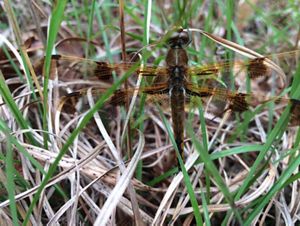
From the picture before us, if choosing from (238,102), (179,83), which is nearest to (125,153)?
(179,83)

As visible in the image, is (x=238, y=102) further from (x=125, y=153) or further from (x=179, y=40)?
(x=125, y=153)

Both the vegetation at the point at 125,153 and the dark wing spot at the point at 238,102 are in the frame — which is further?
the dark wing spot at the point at 238,102

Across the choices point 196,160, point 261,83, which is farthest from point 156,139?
point 261,83

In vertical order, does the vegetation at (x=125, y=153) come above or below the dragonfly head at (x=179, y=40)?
below

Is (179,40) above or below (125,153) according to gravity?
above

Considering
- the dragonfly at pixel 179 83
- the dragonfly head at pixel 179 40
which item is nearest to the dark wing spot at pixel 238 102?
the dragonfly at pixel 179 83

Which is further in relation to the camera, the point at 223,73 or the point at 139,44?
the point at 139,44

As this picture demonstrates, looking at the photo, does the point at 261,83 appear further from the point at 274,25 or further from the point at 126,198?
the point at 126,198

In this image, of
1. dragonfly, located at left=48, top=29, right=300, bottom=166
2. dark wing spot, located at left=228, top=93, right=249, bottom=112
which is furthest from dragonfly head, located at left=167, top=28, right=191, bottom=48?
dark wing spot, located at left=228, top=93, right=249, bottom=112

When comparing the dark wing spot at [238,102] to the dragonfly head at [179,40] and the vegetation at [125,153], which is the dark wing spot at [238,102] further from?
the dragonfly head at [179,40]

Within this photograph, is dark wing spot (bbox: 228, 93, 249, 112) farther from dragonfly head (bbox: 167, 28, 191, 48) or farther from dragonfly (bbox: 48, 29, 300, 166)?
dragonfly head (bbox: 167, 28, 191, 48)

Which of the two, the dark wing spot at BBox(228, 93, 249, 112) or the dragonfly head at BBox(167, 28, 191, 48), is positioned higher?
the dragonfly head at BBox(167, 28, 191, 48)
